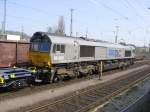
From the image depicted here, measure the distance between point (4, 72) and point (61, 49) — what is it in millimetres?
6436

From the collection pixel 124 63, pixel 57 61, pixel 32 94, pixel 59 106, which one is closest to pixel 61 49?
pixel 57 61

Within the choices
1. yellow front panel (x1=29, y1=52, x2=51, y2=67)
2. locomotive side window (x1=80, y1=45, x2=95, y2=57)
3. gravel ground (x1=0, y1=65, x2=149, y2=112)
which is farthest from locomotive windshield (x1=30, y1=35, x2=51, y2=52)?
locomotive side window (x1=80, y1=45, x2=95, y2=57)

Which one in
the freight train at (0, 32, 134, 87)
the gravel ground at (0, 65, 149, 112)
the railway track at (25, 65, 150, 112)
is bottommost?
the railway track at (25, 65, 150, 112)

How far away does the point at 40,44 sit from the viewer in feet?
73.4

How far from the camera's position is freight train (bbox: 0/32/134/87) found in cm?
1839

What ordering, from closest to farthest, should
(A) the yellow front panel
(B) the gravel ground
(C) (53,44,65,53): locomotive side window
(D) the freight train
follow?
(B) the gravel ground
(D) the freight train
(A) the yellow front panel
(C) (53,44,65,53): locomotive side window

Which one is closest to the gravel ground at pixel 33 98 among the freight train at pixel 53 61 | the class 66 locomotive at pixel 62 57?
the freight train at pixel 53 61

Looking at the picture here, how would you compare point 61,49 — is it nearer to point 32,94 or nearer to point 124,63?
point 32,94

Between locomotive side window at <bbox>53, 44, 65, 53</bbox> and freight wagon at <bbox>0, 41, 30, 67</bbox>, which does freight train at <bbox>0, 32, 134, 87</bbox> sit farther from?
freight wagon at <bbox>0, 41, 30, 67</bbox>

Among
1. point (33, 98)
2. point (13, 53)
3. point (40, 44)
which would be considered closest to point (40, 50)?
point (40, 44)

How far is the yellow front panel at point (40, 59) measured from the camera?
2167 centimetres

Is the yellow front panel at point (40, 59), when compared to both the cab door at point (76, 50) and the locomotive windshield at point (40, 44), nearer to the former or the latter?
the locomotive windshield at point (40, 44)

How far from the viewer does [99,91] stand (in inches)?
810

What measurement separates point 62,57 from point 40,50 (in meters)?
1.83
